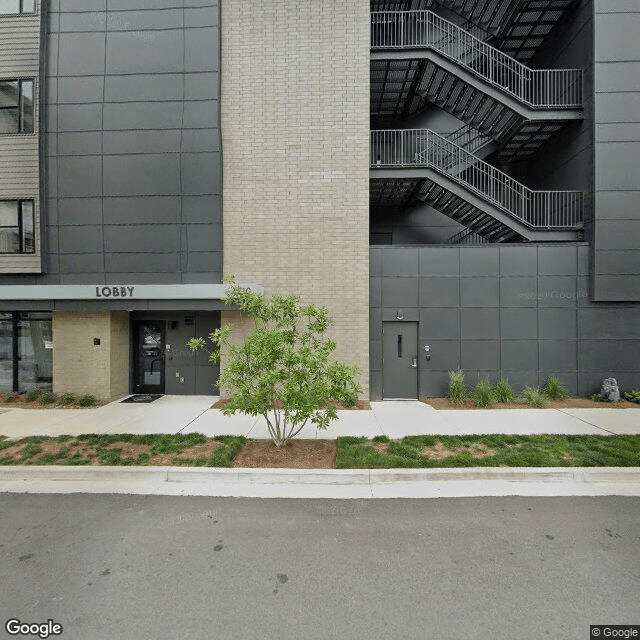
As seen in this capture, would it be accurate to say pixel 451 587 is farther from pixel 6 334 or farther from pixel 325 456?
pixel 6 334

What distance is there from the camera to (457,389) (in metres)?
9.34

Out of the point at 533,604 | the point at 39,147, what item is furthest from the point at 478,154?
the point at 39,147

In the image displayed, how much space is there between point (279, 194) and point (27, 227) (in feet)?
25.0

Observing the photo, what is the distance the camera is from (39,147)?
32.4 feet

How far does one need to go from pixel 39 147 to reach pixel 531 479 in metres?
14.4

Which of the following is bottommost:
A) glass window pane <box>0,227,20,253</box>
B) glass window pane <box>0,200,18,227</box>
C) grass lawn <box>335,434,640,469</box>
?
grass lawn <box>335,434,640,469</box>

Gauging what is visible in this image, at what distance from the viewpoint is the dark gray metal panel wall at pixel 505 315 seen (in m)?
9.94

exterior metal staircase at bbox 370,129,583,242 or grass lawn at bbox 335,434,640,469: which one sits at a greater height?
exterior metal staircase at bbox 370,129,583,242

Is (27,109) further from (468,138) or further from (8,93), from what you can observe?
(468,138)

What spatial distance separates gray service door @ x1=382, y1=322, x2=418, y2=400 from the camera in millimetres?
10002

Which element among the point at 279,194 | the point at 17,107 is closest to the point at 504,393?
the point at 279,194

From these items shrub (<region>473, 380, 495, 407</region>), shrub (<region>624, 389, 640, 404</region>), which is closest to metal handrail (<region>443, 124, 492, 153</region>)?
shrub (<region>473, 380, 495, 407</region>)

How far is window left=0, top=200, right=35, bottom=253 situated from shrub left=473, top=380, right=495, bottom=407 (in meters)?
13.4

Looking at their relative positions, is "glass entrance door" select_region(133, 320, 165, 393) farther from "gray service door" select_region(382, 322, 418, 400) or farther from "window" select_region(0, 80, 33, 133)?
"gray service door" select_region(382, 322, 418, 400)
